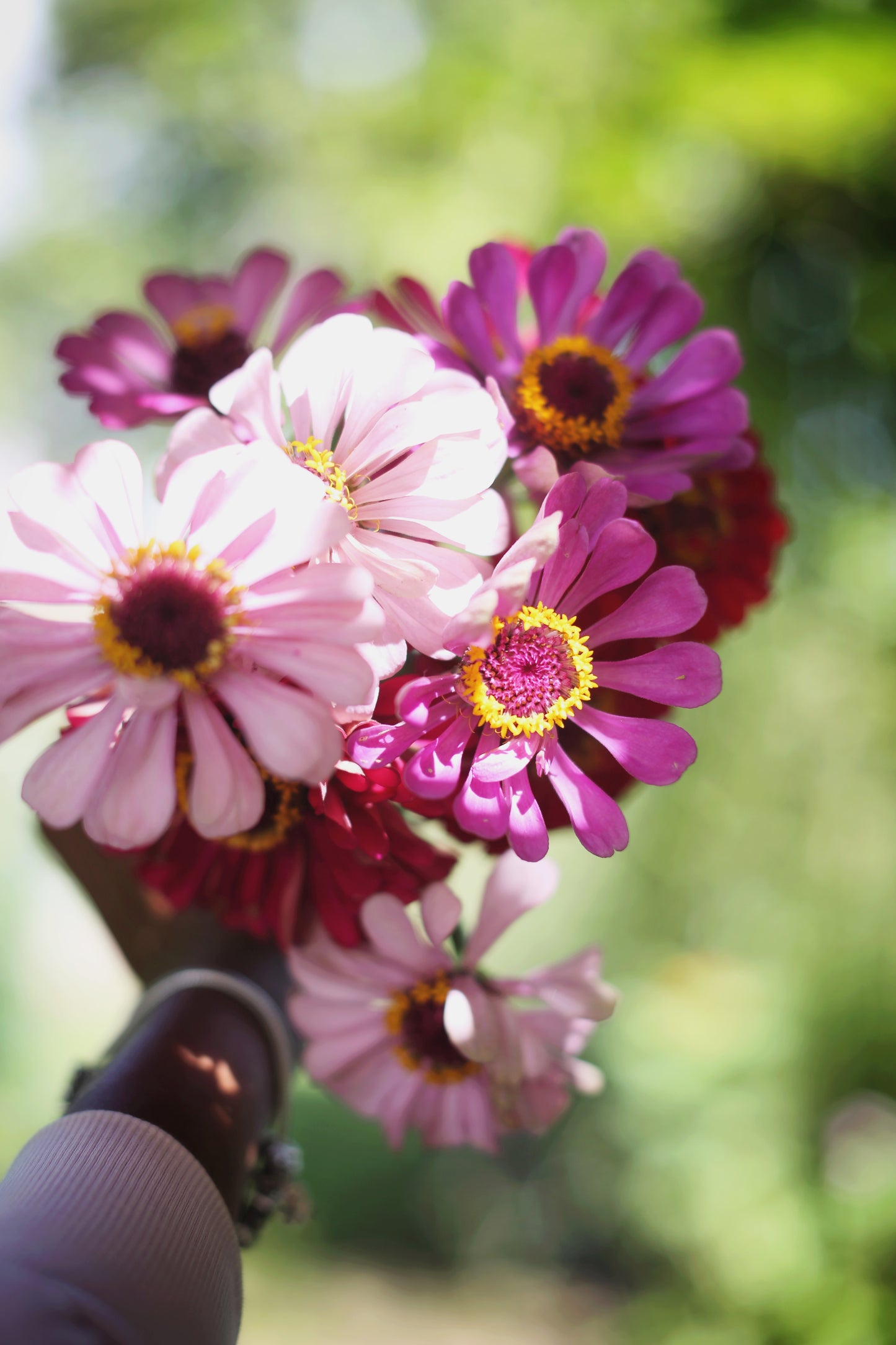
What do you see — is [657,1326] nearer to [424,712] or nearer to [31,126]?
[424,712]

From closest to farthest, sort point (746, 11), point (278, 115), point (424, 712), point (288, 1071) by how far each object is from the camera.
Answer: point (424, 712)
point (288, 1071)
point (746, 11)
point (278, 115)

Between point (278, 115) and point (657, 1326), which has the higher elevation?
point (278, 115)

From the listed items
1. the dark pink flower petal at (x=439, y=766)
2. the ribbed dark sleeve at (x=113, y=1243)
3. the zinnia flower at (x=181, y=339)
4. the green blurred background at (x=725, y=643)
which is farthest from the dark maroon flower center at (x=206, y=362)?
the green blurred background at (x=725, y=643)

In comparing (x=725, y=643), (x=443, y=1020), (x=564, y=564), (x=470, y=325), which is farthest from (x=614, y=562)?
(x=725, y=643)

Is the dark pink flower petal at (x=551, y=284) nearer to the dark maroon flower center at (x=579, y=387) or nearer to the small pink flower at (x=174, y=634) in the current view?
the dark maroon flower center at (x=579, y=387)

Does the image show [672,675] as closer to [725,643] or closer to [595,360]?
[595,360]

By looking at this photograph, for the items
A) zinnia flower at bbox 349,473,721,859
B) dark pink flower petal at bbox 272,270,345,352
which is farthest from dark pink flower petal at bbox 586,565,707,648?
dark pink flower petal at bbox 272,270,345,352

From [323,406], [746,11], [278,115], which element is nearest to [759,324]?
[746,11]

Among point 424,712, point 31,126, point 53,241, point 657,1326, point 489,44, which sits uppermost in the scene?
point 489,44
